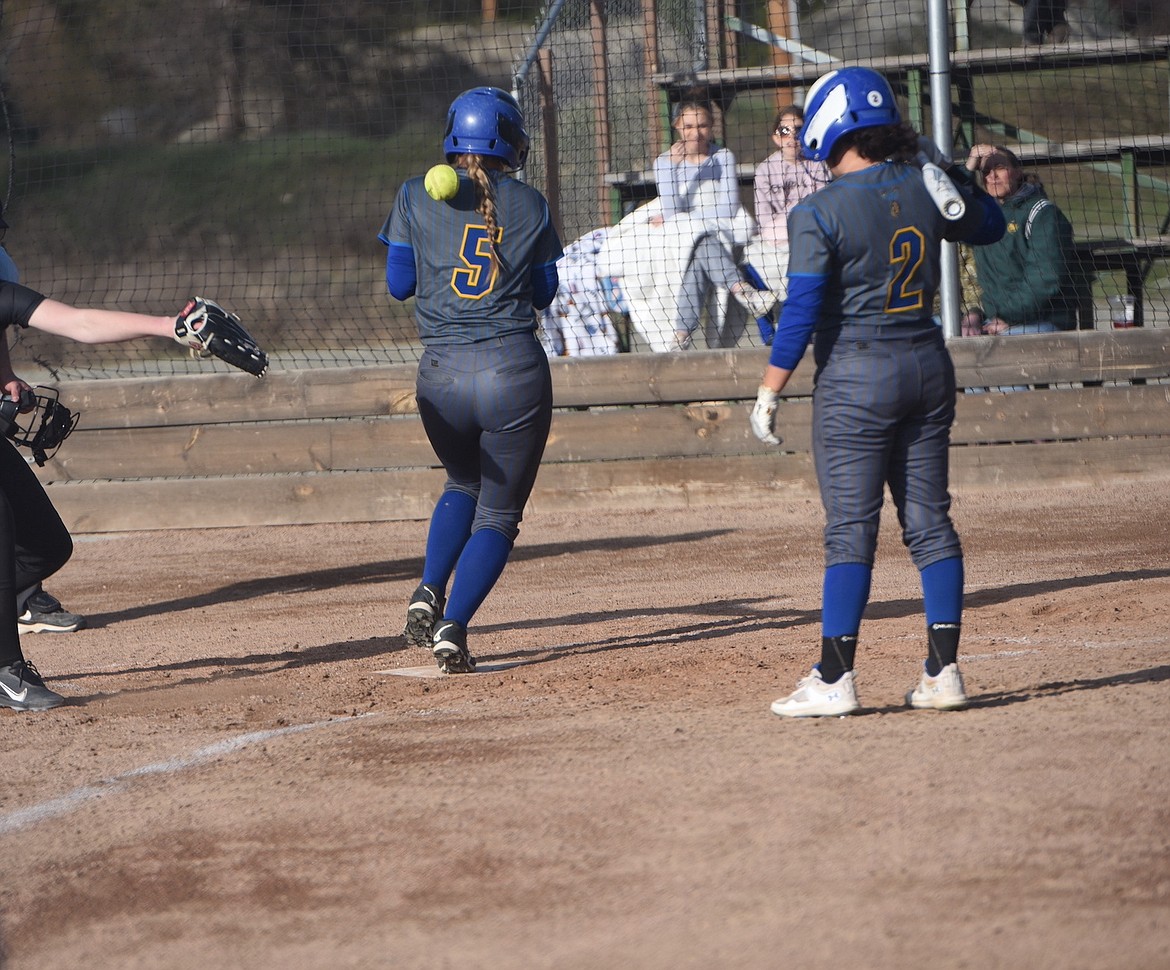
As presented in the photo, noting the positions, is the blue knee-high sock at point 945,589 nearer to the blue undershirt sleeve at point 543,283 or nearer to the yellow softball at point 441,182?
the blue undershirt sleeve at point 543,283

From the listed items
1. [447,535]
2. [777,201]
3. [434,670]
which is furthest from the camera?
Result: [777,201]

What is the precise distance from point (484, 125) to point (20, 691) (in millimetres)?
2614

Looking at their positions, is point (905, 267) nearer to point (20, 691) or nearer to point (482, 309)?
point (482, 309)

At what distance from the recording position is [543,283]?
5.50 m

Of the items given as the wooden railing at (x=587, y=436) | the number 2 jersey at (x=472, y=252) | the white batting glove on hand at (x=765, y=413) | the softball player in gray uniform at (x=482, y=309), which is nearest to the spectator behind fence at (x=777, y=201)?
the wooden railing at (x=587, y=436)

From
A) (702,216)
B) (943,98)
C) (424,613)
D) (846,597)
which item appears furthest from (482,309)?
(943,98)

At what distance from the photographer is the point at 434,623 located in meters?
5.58

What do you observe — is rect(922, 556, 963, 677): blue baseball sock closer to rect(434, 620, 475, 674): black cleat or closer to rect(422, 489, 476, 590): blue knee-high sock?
rect(434, 620, 475, 674): black cleat

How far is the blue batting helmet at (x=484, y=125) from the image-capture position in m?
5.30

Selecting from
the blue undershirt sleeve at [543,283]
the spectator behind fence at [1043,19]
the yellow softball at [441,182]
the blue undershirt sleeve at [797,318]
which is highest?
the spectator behind fence at [1043,19]

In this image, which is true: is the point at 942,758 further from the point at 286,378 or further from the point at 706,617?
the point at 286,378

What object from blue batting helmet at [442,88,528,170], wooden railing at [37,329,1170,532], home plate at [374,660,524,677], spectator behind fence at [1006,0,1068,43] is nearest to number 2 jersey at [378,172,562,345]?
blue batting helmet at [442,88,528,170]

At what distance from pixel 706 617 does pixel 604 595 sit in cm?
88

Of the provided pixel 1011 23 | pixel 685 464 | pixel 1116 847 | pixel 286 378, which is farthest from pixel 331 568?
pixel 1011 23
